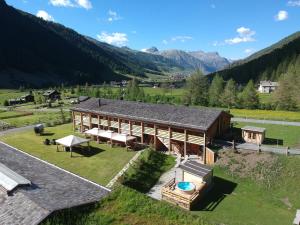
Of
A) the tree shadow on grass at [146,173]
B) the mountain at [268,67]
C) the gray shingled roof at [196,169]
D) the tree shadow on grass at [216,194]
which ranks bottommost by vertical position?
the tree shadow on grass at [216,194]

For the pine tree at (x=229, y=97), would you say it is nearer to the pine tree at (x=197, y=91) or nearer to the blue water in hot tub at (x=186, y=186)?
the pine tree at (x=197, y=91)

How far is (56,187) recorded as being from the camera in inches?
574

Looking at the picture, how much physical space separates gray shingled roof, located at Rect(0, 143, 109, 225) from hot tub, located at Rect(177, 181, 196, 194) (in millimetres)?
10925

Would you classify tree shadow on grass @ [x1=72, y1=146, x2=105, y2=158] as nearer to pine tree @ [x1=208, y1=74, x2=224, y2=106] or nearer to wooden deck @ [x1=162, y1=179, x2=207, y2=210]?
wooden deck @ [x1=162, y1=179, x2=207, y2=210]

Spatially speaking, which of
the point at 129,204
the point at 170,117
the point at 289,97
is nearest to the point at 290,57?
the point at 289,97

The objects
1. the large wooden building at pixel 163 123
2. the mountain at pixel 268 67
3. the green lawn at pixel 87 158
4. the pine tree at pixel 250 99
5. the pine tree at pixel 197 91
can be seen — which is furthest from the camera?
the mountain at pixel 268 67

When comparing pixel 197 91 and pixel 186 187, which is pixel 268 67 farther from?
pixel 186 187

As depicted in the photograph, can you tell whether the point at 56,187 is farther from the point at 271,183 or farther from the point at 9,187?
the point at 271,183

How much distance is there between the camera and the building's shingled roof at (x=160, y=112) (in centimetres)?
3331

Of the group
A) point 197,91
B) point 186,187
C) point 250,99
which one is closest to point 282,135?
point 186,187

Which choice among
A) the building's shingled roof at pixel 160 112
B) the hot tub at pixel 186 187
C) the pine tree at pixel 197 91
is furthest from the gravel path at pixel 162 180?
the pine tree at pixel 197 91

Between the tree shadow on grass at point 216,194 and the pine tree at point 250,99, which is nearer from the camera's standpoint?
the tree shadow on grass at point 216,194

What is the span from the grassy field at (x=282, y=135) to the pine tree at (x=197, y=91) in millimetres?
30852

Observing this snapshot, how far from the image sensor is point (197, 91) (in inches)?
3093
